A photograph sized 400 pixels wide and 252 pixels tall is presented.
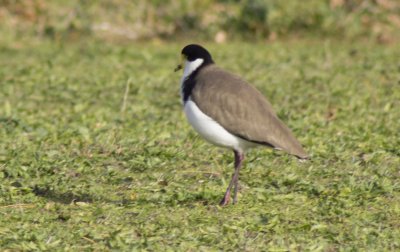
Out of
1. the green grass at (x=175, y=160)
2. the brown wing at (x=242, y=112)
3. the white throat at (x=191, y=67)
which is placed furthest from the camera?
the white throat at (x=191, y=67)

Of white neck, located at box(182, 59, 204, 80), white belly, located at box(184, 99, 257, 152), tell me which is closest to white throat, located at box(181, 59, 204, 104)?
white neck, located at box(182, 59, 204, 80)

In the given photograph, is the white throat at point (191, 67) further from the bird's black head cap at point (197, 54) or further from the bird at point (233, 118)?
the bird at point (233, 118)

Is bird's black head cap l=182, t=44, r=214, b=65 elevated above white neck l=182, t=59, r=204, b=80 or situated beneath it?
elevated above

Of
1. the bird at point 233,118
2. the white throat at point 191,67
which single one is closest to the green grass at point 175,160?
the bird at point 233,118

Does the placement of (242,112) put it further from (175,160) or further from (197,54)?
(175,160)

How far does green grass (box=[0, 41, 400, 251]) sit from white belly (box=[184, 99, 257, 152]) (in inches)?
19.8

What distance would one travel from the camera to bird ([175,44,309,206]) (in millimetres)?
7641

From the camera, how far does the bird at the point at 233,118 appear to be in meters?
7.64

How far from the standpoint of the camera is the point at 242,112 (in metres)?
7.74

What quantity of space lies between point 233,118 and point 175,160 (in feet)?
5.20

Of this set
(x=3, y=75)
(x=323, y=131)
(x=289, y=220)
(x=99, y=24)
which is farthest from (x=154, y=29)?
(x=289, y=220)

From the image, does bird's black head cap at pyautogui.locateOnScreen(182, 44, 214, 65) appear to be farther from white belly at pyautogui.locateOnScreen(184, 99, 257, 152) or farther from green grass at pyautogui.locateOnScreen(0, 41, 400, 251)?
green grass at pyautogui.locateOnScreen(0, 41, 400, 251)

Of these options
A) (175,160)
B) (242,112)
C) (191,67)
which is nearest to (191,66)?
(191,67)

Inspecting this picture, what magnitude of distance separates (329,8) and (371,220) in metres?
9.07
